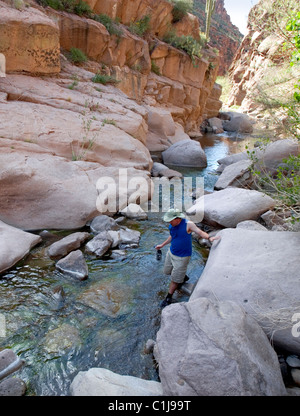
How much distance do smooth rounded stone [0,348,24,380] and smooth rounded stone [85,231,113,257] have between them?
217cm

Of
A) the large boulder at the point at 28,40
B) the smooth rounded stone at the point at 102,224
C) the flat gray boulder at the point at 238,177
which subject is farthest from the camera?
the flat gray boulder at the point at 238,177

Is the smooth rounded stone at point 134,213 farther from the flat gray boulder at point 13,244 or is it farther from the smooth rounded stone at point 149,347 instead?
the smooth rounded stone at point 149,347

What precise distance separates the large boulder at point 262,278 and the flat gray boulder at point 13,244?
2.82 m

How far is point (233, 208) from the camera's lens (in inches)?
232

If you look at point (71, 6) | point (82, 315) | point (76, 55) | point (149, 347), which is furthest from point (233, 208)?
point (71, 6)

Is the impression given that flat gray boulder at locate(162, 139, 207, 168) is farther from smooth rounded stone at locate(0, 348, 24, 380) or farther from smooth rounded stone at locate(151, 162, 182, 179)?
smooth rounded stone at locate(0, 348, 24, 380)

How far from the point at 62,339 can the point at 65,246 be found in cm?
180

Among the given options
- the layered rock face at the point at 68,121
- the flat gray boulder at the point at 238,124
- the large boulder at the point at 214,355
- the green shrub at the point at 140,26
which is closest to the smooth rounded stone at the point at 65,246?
the layered rock face at the point at 68,121

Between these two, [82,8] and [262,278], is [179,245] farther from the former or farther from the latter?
[82,8]

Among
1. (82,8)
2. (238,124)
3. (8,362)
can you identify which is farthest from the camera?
(238,124)

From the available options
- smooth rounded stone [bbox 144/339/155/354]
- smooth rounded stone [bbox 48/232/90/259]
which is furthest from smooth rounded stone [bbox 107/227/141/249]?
smooth rounded stone [bbox 144/339/155/354]

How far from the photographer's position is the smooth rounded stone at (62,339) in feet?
10.6
